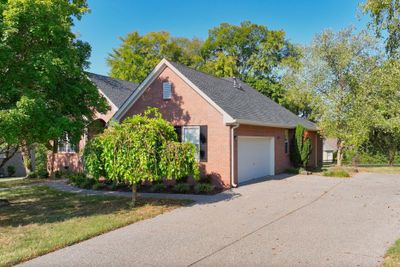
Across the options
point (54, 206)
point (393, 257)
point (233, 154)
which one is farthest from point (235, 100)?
point (393, 257)

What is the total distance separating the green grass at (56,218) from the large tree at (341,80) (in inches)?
668

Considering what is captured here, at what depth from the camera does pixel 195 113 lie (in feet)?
56.2

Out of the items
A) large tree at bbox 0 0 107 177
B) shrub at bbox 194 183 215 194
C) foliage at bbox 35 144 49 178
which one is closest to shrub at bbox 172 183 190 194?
shrub at bbox 194 183 215 194

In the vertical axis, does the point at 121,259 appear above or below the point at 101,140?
below

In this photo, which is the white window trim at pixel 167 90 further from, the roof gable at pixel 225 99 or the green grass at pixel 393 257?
the green grass at pixel 393 257

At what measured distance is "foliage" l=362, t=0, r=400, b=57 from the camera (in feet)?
27.9

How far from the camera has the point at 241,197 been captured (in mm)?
13758

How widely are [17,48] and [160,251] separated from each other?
7.73 m

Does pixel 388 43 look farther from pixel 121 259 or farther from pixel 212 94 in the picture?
pixel 212 94

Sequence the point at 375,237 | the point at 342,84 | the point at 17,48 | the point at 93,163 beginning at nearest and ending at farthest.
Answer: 1. the point at 375,237
2. the point at 17,48
3. the point at 93,163
4. the point at 342,84

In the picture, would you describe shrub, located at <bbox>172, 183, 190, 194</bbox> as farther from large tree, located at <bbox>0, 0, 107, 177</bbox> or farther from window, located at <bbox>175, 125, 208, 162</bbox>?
large tree, located at <bbox>0, 0, 107, 177</bbox>

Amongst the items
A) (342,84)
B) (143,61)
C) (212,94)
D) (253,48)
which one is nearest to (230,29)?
(253,48)

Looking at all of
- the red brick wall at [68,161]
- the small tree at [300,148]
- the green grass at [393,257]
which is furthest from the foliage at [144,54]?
the green grass at [393,257]

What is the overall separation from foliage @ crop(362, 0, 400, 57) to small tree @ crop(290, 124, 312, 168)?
1415 cm
